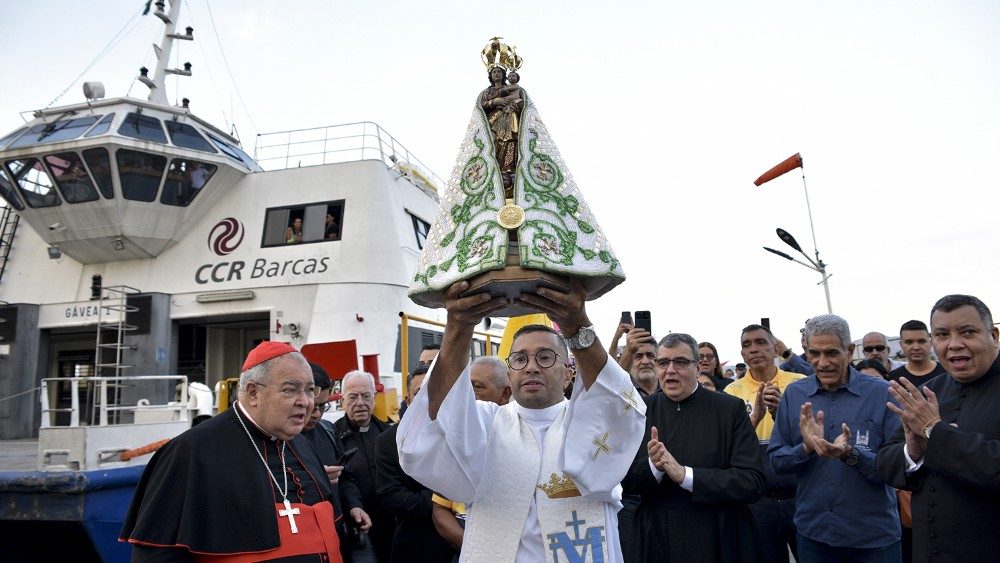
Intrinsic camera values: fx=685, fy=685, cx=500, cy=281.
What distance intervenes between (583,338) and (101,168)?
14105 mm

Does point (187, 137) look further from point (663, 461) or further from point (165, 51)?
point (663, 461)

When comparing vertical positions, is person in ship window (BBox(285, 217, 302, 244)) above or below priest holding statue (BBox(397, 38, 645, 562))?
above

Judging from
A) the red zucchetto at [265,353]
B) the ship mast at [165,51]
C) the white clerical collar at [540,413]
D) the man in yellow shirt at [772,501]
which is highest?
the ship mast at [165,51]

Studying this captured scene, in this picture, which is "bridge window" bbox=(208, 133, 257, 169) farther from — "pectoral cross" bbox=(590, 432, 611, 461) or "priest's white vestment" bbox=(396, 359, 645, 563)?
"pectoral cross" bbox=(590, 432, 611, 461)

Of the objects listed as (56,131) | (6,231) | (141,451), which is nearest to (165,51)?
(56,131)

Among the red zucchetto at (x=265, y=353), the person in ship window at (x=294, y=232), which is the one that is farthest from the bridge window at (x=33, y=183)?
the red zucchetto at (x=265, y=353)

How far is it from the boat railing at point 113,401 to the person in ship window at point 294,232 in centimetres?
350

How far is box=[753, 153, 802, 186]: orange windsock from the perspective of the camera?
1762 cm

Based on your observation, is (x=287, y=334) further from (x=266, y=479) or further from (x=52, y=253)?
(x=266, y=479)

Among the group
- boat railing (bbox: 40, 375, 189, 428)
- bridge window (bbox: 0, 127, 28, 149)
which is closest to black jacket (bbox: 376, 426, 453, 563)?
boat railing (bbox: 40, 375, 189, 428)

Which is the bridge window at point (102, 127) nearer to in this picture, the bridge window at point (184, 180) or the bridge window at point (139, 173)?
the bridge window at point (139, 173)

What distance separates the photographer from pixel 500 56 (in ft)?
9.14

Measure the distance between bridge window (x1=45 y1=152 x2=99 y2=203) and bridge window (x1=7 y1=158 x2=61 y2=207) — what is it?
24cm

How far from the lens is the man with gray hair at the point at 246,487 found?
9.45 feet
